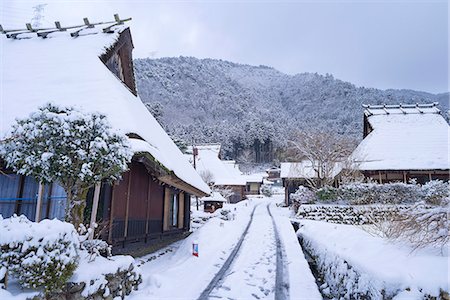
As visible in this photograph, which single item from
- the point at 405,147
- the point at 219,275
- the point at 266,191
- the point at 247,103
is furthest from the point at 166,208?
the point at 247,103

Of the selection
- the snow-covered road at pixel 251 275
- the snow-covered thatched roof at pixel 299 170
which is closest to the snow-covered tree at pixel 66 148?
the snow-covered road at pixel 251 275

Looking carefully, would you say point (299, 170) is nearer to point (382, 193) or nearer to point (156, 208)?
point (382, 193)

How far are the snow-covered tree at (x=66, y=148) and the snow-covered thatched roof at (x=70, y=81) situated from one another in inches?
61.8

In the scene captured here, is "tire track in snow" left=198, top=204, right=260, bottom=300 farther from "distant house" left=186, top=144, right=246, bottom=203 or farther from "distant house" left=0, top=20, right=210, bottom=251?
"distant house" left=186, top=144, right=246, bottom=203

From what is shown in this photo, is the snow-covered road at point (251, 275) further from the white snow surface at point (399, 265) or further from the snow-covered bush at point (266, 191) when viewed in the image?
the snow-covered bush at point (266, 191)

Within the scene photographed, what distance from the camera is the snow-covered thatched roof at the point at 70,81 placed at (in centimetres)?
808

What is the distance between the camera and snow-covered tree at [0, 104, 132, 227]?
4.99m

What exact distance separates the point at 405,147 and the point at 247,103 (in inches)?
3360

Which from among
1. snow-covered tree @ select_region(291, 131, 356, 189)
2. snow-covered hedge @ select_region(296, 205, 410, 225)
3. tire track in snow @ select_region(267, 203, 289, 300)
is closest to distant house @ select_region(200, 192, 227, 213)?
snow-covered tree @ select_region(291, 131, 356, 189)

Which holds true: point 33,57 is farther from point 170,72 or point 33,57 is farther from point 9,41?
point 170,72

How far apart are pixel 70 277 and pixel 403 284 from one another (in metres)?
4.68

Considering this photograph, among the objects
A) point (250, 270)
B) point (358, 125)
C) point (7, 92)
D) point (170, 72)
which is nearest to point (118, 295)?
point (250, 270)

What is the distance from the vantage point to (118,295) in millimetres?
4980

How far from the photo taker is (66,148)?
16.7 ft
